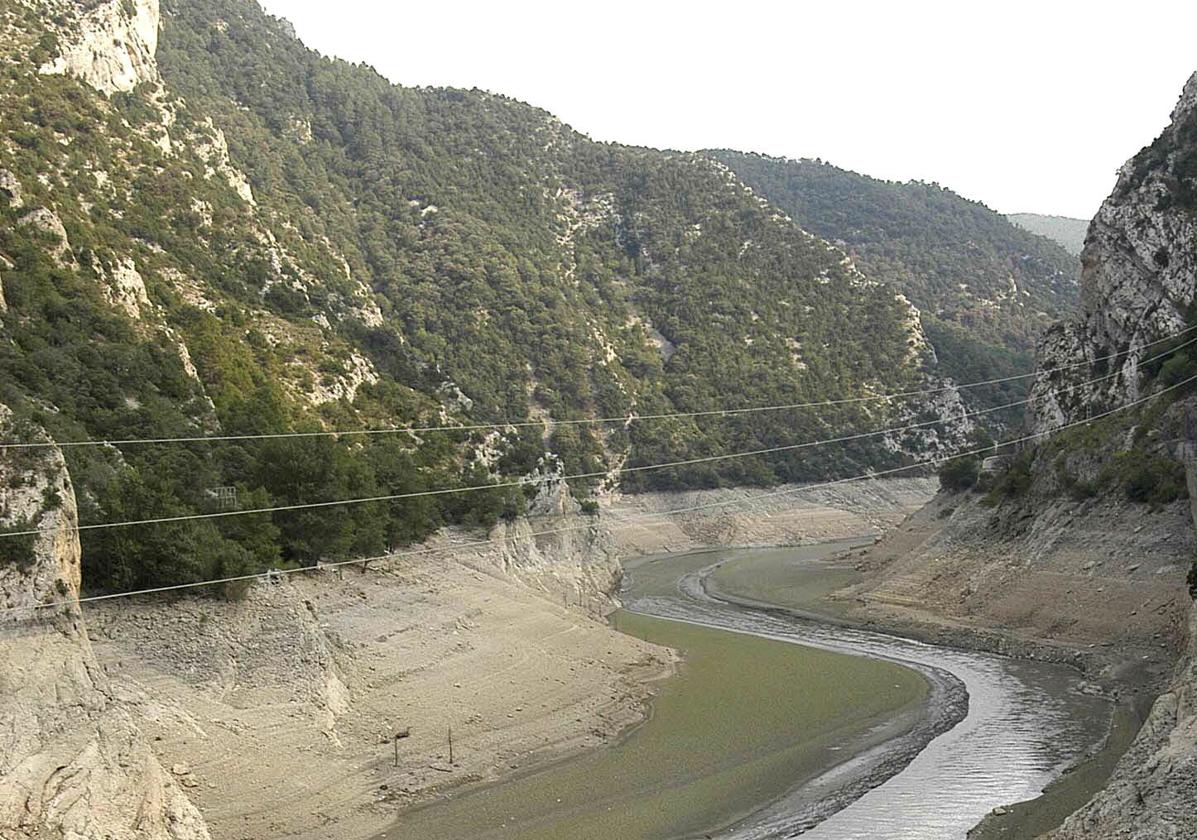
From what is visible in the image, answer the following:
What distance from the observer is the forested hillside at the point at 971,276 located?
13062cm

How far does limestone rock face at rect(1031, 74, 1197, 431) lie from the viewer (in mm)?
48688

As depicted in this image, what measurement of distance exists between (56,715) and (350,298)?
64.1m

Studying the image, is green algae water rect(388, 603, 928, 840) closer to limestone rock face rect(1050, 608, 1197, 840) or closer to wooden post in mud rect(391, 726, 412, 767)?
wooden post in mud rect(391, 726, 412, 767)

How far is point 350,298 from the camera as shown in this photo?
79250mm

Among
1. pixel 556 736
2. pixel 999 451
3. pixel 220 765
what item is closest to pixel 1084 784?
pixel 556 736

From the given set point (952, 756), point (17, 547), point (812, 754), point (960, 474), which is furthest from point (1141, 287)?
point (17, 547)

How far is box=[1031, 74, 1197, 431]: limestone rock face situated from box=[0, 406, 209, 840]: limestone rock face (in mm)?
43986

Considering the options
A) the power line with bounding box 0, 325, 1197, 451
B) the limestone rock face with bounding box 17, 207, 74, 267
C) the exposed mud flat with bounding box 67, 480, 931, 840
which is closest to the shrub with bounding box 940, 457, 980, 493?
the power line with bounding box 0, 325, 1197, 451

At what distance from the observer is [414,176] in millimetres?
124250

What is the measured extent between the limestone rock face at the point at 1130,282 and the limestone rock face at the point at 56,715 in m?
44.0

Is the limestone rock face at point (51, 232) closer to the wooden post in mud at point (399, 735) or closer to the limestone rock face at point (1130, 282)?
the wooden post in mud at point (399, 735)

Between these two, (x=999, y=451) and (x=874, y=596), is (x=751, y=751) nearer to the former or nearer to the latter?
(x=874, y=596)

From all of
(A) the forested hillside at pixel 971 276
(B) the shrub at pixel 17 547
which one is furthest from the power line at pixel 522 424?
(A) the forested hillside at pixel 971 276

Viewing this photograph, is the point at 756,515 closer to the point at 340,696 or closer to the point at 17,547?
the point at 340,696
